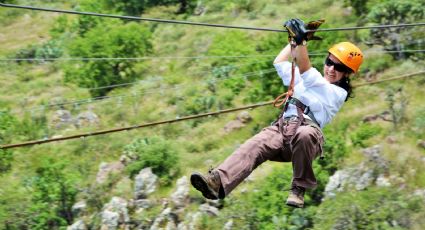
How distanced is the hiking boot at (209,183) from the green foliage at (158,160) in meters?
19.0

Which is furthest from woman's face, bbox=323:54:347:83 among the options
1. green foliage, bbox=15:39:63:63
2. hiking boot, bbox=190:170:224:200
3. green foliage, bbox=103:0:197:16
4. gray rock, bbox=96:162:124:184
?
green foliage, bbox=103:0:197:16

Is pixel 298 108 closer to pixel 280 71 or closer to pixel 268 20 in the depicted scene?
pixel 280 71

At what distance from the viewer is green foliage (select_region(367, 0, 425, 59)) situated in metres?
26.5

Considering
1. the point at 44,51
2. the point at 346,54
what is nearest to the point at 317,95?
the point at 346,54

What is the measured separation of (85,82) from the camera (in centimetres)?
3381

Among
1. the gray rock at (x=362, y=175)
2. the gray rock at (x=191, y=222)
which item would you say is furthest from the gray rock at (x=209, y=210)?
the gray rock at (x=362, y=175)

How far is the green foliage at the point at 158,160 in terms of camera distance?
24219 mm

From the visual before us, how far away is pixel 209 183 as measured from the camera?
487 centimetres

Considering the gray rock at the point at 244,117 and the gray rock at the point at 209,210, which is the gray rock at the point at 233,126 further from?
the gray rock at the point at 209,210

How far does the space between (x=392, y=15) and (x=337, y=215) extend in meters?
10.9

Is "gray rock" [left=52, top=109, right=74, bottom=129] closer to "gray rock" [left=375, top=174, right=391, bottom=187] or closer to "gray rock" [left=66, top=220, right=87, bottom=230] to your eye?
"gray rock" [left=66, top=220, right=87, bottom=230]

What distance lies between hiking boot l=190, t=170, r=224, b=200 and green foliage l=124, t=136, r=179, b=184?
19038 mm

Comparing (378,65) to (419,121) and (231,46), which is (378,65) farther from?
(231,46)

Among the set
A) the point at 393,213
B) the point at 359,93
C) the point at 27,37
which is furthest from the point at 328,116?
the point at 27,37
